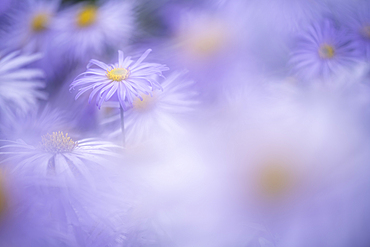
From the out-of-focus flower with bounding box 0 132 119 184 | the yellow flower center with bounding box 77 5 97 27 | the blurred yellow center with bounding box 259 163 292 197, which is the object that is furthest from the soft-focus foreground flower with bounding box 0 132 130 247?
the yellow flower center with bounding box 77 5 97 27

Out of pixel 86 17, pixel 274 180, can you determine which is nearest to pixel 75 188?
pixel 274 180

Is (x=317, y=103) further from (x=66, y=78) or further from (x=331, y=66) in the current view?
(x=66, y=78)

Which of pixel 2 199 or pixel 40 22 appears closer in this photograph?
pixel 2 199

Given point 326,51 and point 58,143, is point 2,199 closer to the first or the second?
point 58,143

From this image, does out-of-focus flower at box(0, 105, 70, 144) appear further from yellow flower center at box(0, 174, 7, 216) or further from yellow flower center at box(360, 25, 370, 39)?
yellow flower center at box(360, 25, 370, 39)

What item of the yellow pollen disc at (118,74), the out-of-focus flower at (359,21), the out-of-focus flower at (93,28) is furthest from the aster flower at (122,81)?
the out-of-focus flower at (359,21)

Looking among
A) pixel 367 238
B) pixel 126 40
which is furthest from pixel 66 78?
pixel 367 238

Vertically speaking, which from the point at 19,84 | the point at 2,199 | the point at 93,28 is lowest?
the point at 2,199
